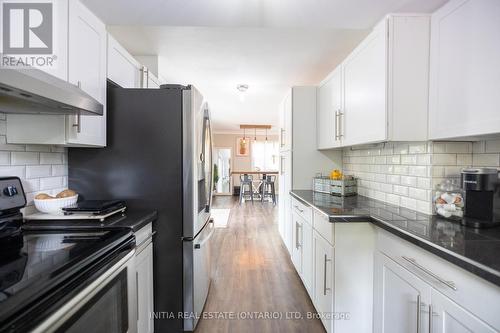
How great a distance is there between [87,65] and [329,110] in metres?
1.99

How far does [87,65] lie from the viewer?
1.38 metres

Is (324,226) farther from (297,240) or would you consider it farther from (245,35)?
(245,35)

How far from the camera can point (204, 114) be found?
1.92m

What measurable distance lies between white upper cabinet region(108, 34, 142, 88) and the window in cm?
730

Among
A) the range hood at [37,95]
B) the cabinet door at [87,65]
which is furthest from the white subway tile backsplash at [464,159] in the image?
the cabinet door at [87,65]

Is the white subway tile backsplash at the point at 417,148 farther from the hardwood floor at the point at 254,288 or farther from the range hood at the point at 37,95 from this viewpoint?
the range hood at the point at 37,95

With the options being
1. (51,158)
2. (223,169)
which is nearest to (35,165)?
(51,158)

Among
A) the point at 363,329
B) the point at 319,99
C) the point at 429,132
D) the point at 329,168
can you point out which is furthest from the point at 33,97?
the point at 329,168

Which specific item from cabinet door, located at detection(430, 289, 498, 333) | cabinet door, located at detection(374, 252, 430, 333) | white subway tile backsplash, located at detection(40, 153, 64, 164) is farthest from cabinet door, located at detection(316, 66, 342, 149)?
white subway tile backsplash, located at detection(40, 153, 64, 164)

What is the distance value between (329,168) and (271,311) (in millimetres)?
1605

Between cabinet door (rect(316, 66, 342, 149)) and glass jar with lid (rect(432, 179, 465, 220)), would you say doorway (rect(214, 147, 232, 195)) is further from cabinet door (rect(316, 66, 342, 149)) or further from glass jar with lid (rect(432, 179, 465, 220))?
glass jar with lid (rect(432, 179, 465, 220))

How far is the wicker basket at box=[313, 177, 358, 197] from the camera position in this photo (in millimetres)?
2281

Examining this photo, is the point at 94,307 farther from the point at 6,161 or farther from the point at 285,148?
the point at 285,148

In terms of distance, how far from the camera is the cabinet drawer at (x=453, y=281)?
0.76 meters
